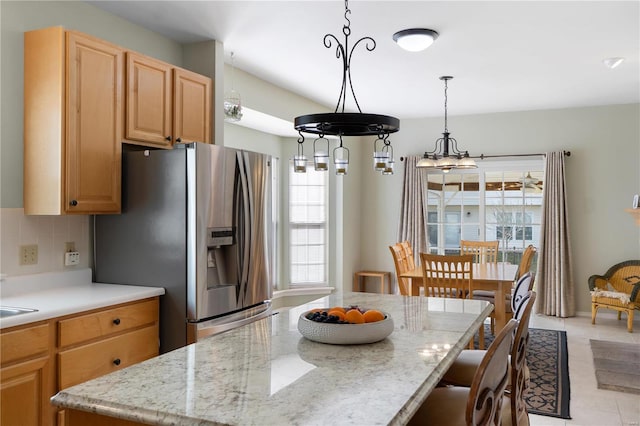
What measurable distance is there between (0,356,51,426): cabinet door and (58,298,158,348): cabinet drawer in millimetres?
142

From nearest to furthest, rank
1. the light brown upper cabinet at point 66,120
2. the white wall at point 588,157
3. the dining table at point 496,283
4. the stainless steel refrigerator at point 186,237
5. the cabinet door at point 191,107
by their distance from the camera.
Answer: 1. the light brown upper cabinet at point 66,120
2. the stainless steel refrigerator at point 186,237
3. the cabinet door at point 191,107
4. the dining table at point 496,283
5. the white wall at point 588,157

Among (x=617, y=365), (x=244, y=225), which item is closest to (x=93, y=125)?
(x=244, y=225)

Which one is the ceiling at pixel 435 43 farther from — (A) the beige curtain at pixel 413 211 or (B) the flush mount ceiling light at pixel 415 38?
(A) the beige curtain at pixel 413 211

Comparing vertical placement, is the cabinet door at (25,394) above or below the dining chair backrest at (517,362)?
below

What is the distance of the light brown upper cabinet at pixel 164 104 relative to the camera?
3.12 m

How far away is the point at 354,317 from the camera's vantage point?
1859mm

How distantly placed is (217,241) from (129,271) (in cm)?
56

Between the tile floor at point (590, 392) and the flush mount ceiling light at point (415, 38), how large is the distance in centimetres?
263

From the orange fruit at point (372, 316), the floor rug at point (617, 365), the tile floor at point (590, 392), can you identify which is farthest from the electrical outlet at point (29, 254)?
the floor rug at point (617, 365)

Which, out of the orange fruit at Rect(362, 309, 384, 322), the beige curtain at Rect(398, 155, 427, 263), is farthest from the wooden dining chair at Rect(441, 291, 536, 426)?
the beige curtain at Rect(398, 155, 427, 263)

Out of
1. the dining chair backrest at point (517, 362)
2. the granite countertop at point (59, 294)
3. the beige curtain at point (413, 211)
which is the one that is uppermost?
the beige curtain at point (413, 211)

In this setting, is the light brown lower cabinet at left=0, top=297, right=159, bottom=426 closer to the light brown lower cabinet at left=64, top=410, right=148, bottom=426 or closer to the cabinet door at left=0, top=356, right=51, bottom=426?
the cabinet door at left=0, top=356, right=51, bottom=426

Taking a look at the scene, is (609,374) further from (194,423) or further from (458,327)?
(194,423)

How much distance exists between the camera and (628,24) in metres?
3.56
